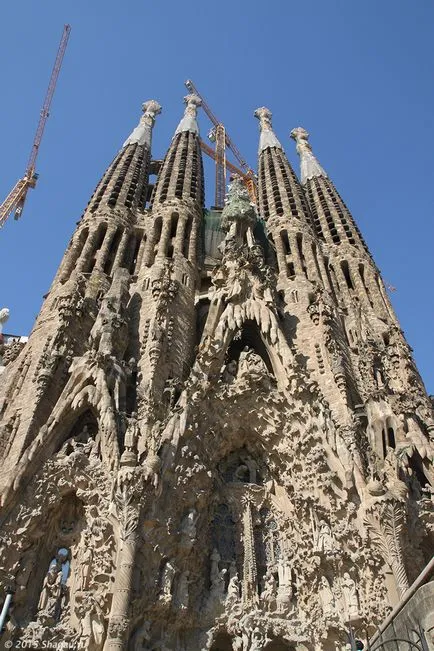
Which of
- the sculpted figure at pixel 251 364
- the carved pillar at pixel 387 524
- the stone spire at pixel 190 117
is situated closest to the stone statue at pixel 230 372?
the sculpted figure at pixel 251 364

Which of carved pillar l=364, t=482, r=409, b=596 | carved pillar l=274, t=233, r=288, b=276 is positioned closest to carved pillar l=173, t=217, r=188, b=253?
carved pillar l=274, t=233, r=288, b=276

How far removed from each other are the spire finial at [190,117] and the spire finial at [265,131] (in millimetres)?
3930

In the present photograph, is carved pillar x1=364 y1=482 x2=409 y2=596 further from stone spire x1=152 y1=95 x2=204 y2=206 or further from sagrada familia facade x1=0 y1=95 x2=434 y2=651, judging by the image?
stone spire x1=152 y1=95 x2=204 y2=206

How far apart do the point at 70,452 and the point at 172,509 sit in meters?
2.45

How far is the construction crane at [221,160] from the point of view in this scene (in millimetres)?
36375

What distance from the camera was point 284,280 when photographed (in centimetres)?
1909

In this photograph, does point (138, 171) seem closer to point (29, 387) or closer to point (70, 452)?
point (29, 387)

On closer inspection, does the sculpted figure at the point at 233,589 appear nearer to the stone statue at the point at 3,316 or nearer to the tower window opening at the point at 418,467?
the tower window opening at the point at 418,467

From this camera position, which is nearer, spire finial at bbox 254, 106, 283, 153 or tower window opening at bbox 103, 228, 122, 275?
tower window opening at bbox 103, 228, 122, 275

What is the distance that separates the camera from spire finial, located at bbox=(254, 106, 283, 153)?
30.8 meters

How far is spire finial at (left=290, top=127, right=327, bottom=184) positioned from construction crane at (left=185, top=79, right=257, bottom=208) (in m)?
4.64

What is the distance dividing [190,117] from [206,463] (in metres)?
23.2

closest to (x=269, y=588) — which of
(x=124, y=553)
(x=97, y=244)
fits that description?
(x=124, y=553)

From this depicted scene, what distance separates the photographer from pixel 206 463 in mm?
12367
